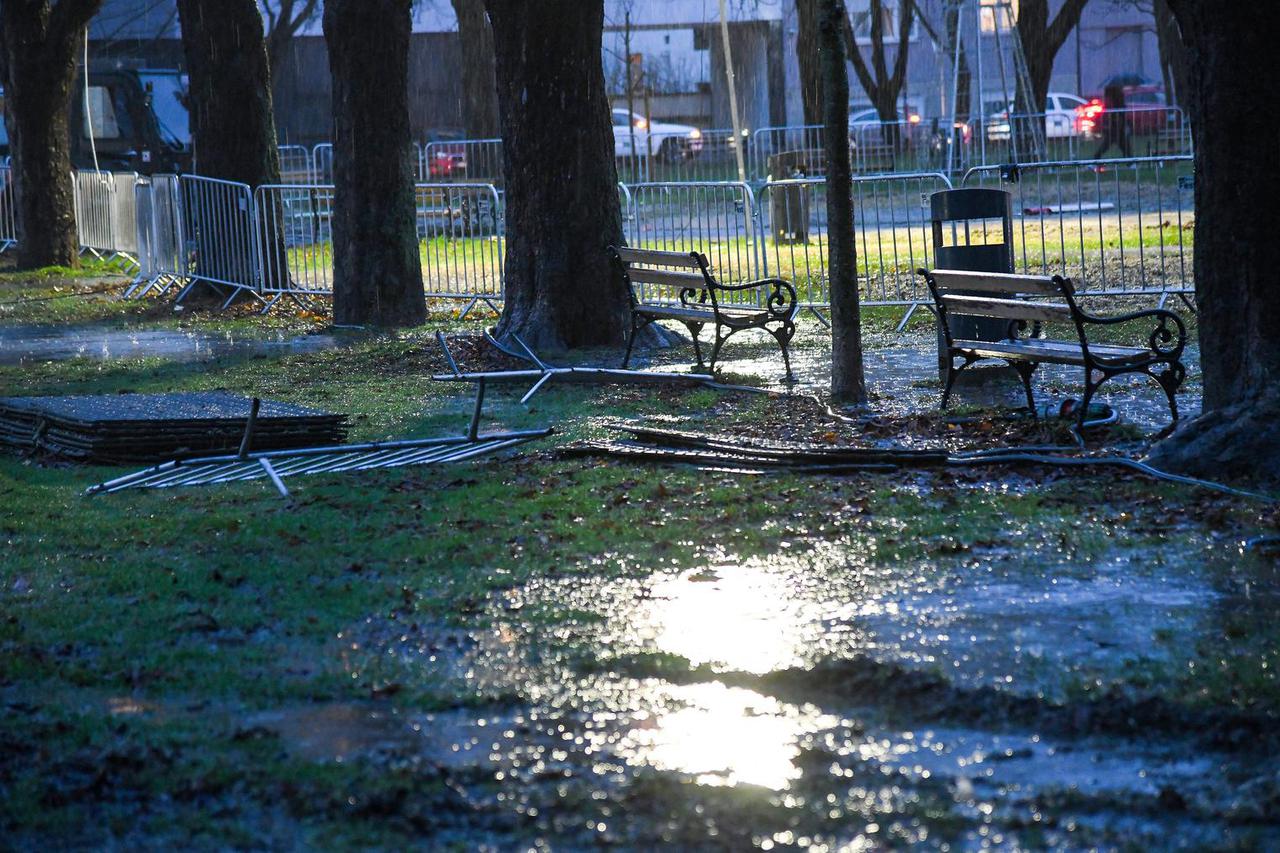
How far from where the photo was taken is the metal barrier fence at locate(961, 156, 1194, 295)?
14.4 metres

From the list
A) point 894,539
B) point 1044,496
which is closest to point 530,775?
point 894,539

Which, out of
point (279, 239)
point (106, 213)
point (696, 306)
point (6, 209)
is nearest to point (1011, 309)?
point (696, 306)

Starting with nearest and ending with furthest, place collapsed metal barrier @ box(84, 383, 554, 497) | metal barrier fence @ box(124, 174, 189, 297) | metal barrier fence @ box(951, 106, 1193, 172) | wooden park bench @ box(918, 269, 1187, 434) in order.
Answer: collapsed metal barrier @ box(84, 383, 554, 497) → wooden park bench @ box(918, 269, 1187, 434) → metal barrier fence @ box(124, 174, 189, 297) → metal barrier fence @ box(951, 106, 1193, 172)

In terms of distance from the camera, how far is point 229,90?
18.2 meters

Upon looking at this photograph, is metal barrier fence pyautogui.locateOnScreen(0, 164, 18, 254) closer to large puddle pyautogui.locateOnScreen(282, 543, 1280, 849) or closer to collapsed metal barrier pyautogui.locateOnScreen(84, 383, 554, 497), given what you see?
collapsed metal barrier pyautogui.locateOnScreen(84, 383, 554, 497)

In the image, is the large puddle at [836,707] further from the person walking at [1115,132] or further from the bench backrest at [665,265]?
the person walking at [1115,132]

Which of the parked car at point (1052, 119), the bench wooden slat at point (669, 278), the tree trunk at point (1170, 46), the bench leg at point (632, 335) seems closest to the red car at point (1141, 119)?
the parked car at point (1052, 119)

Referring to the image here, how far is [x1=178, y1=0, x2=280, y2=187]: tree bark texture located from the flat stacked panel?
9.75m

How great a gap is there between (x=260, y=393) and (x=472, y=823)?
820cm

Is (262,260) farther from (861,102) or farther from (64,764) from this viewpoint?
(861,102)

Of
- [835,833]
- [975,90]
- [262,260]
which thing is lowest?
[835,833]

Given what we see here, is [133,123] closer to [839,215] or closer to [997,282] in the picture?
[839,215]

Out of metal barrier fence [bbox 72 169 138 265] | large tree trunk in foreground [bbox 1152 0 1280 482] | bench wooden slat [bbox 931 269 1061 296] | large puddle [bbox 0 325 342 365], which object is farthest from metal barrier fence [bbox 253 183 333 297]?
large tree trunk in foreground [bbox 1152 0 1280 482]

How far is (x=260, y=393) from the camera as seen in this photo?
38.3ft
